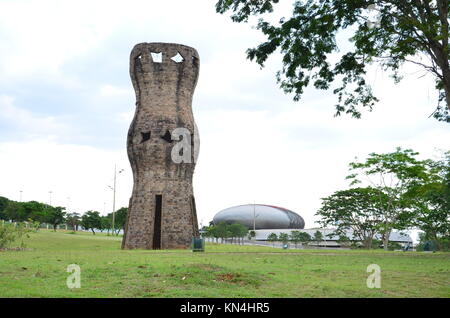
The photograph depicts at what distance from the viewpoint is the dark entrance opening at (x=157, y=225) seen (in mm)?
31125

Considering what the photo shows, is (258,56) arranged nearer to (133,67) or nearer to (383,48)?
(383,48)

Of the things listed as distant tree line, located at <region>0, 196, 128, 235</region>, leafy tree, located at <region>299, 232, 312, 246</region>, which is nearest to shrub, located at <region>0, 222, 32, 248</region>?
leafy tree, located at <region>299, 232, 312, 246</region>

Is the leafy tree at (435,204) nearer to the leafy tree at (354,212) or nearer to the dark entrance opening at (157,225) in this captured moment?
the leafy tree at (354,212)

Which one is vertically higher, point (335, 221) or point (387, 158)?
point (387, 158)

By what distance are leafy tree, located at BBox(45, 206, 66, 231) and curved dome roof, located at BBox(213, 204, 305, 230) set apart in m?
41.2

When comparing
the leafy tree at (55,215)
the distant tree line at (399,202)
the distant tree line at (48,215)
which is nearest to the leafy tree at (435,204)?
the distant tree line at (399,202)

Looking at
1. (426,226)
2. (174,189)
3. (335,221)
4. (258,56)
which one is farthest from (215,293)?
(335,221)

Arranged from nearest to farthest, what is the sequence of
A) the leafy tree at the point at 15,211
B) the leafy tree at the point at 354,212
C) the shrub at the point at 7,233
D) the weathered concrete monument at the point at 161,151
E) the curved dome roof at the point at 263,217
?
the shrub at the point at 7,233 → the weathered concrete monument at the point at 161,151 → the leafy tree at the point at 354,212 → the leafy tree at the point at 15,211 → the curved dome roof at the point at 263,217

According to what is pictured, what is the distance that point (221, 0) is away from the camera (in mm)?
15508

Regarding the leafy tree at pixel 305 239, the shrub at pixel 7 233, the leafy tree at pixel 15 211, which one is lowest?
the leafy tree at pixel 305 239

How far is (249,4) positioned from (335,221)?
114 feet

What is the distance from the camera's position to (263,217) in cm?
11419

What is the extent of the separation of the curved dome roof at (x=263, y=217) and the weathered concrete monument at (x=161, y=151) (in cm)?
8245

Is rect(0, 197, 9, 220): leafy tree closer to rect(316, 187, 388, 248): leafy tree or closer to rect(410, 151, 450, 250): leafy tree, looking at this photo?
rect(316, 187, 388, 248): leafy tree
